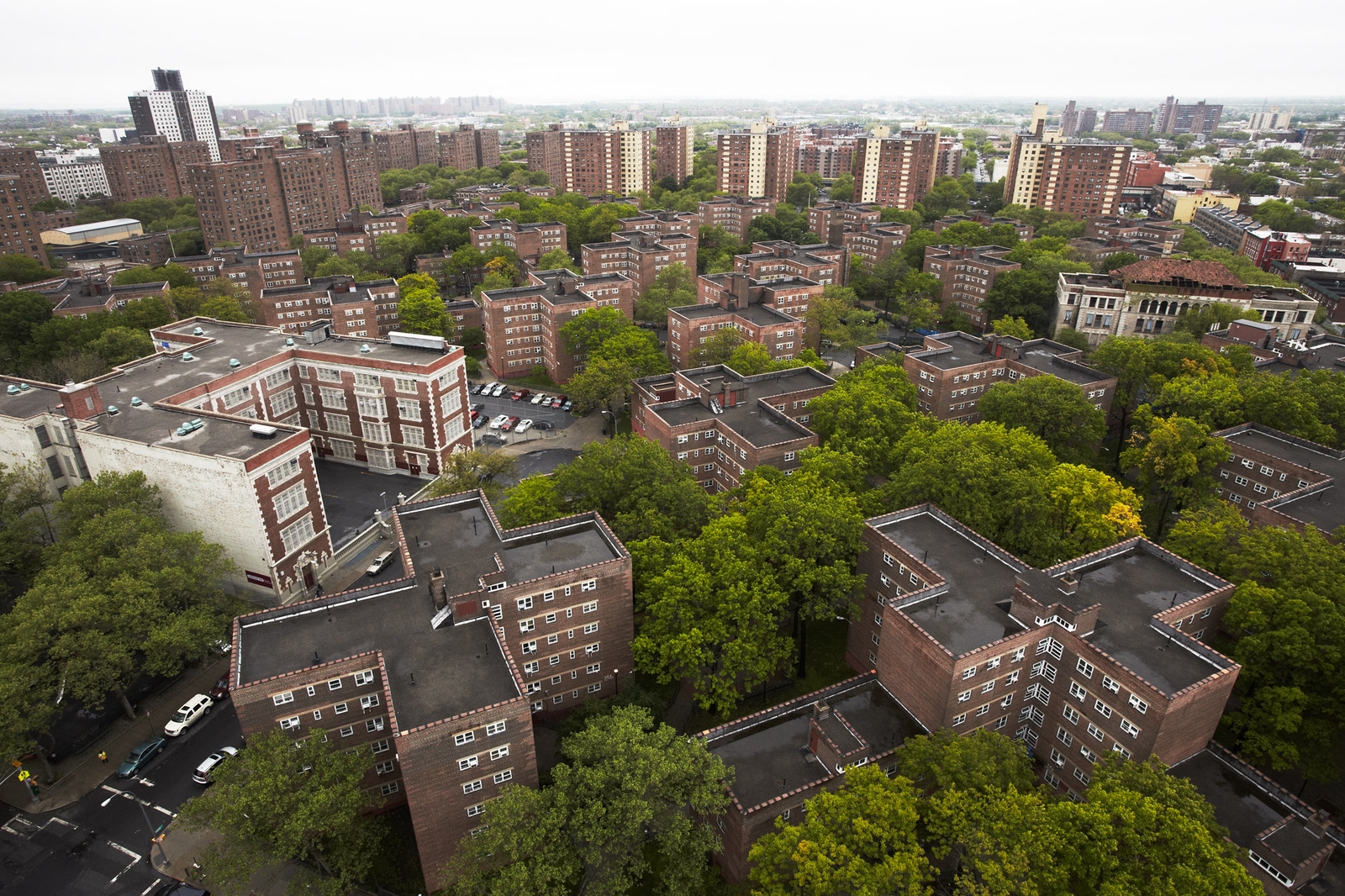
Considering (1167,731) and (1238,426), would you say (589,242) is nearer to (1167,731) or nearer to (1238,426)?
(1238,426)

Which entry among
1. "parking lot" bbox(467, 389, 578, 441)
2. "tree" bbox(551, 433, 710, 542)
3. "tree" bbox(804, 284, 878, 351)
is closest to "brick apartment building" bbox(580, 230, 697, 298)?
"tree" bbox(804, 284, 878, 351)

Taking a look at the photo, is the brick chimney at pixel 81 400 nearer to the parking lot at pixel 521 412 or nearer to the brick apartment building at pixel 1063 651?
the parking lot at pixel 521 412

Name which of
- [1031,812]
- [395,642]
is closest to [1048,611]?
[1031,812]

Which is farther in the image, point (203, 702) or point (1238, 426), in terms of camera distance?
point (1238, 426)

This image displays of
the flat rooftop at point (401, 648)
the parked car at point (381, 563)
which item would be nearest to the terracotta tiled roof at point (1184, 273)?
the flat rooftop at point (401, 648)

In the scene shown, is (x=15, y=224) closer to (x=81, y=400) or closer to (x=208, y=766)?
(x=81, y=400)

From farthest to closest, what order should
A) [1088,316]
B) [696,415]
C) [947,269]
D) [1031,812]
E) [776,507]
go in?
[947,269] < [1088,316] < [696,415] < [776,507] < [1031,812]

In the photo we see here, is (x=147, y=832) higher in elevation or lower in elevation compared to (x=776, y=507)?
lower
